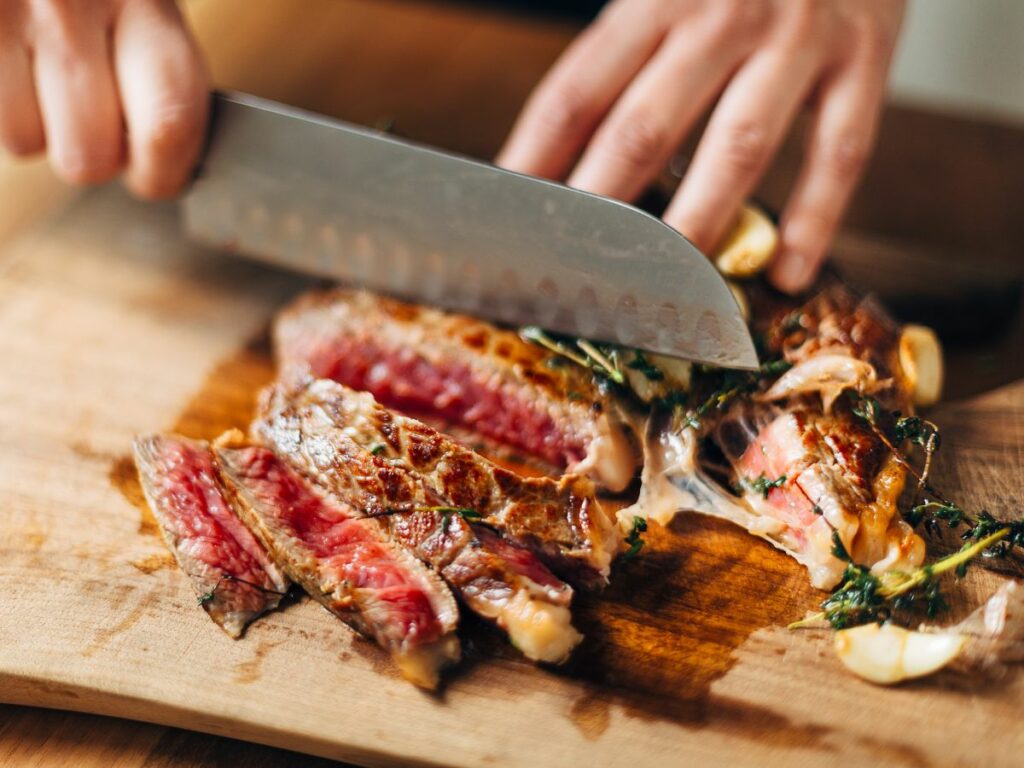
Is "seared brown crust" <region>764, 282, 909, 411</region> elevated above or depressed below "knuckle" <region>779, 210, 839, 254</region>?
below

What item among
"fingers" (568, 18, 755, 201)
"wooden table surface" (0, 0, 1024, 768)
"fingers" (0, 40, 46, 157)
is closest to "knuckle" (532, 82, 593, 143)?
"fingers" (568, 18, 755, 201)

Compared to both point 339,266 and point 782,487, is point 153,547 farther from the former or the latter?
point 782,487

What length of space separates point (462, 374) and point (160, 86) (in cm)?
132

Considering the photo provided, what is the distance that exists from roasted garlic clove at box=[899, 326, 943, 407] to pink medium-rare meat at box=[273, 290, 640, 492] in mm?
876

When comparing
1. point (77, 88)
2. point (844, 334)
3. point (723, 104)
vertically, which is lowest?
point (844, 334)

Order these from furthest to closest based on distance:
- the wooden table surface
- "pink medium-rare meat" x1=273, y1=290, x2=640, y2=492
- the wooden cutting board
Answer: the wooden table surface < "pink medium-rare meat" x1=273, y1=290, x2=640, y2=492 < the wooden cutting board

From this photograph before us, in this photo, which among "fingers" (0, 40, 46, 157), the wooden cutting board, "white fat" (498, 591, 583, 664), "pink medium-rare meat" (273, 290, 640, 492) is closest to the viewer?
the wooden cutting board

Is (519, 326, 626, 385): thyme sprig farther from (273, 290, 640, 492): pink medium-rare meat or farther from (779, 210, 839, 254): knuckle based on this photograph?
(779, 210, 839, 254): knuckle

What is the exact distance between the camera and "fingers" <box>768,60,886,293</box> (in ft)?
10.3

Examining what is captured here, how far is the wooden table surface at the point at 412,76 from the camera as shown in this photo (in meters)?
4.21

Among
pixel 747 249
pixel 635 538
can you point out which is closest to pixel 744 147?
pixel 747 249

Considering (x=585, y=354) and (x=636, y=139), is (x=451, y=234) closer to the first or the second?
(x=585, y=354)

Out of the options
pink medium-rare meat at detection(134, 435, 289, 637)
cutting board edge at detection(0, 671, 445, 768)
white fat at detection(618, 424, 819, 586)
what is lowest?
cutting board edge at detection(0, 671, 445, 768)

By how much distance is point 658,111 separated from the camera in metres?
3.24
